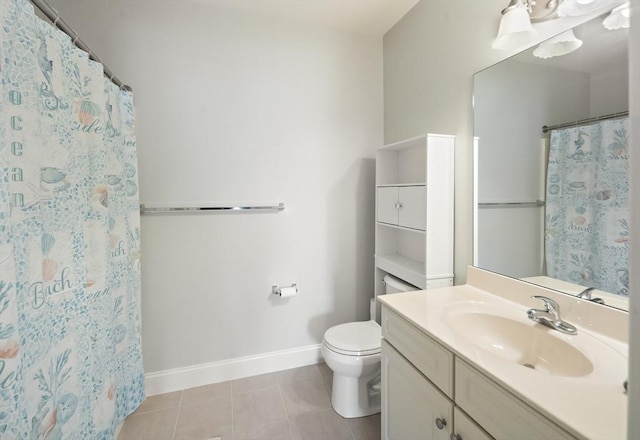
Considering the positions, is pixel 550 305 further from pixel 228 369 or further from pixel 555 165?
pixel 228 369

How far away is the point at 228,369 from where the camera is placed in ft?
6.66

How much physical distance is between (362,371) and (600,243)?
3.97 ft

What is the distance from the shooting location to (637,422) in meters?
0.36

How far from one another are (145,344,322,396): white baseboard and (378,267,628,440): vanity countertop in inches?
47.8

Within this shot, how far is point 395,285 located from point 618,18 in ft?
4.93

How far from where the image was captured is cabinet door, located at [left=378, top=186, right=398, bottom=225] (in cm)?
185

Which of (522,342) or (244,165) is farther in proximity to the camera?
(244,165)

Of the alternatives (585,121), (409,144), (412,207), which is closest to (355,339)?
(412,207)

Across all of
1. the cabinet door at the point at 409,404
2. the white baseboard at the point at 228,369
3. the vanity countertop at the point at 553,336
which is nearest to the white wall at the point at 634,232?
the vanity countertop at the point at 553,336

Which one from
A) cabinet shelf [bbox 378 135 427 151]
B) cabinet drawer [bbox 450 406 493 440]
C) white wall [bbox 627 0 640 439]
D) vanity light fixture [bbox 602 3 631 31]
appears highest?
vanity light fixture [bbox 602 3 631 31]

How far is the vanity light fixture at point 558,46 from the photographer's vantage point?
107 centimetres

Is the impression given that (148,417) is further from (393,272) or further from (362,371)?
(393,272)

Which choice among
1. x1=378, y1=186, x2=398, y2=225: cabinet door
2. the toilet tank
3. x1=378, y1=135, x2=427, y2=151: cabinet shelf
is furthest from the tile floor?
x1=378, y1=135, x2=427, y2=151: cabinet shelf

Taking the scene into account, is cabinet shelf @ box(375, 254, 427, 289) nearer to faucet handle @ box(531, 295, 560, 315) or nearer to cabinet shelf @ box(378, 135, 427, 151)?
faucet handle @ box(531, 295, 560, 315)
